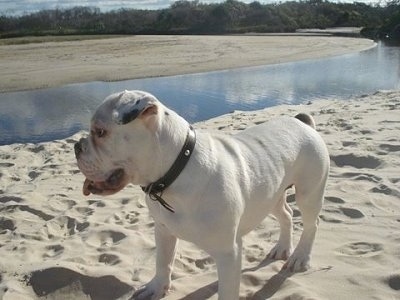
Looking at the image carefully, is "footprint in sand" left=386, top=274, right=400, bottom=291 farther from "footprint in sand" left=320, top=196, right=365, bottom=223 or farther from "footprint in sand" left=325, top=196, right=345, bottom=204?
"footprint in sand" left=325, top=196, right=345, bottom=204

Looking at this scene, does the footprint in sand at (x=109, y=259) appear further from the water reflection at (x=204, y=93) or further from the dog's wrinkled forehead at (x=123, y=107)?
the water reflection at (x=204, y=93)

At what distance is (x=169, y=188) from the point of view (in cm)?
334

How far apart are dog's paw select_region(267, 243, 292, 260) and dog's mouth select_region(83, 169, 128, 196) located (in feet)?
6.13

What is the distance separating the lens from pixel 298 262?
444 cm

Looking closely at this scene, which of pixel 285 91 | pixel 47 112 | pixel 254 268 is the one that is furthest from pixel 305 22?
pixel 254 268

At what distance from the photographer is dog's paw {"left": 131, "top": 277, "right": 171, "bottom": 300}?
164 inches

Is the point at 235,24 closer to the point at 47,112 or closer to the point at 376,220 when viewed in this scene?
the point at 47,112

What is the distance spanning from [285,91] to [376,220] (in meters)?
10.2

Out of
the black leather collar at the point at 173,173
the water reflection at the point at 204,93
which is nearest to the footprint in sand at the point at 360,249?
the black leather collar at the point at 173,173

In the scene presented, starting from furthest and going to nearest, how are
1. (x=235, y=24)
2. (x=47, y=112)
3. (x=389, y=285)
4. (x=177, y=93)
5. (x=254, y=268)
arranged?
1. (x=235, y=24)
2. (x=177, y=93)
3. (x=47, y=112)
4. (x=254, y=268)
5. (x=389, y=285)

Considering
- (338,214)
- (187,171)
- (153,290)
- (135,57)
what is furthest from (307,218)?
(135,57)

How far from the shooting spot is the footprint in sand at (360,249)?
4.54m

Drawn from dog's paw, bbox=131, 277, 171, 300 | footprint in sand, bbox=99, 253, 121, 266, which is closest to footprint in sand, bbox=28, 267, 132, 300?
dog's paw, bbox=131, 277, 171, 300

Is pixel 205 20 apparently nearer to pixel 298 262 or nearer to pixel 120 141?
pixel 298 262
